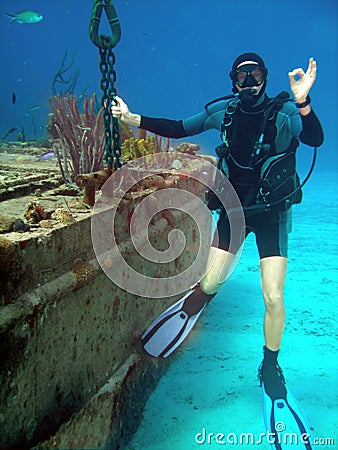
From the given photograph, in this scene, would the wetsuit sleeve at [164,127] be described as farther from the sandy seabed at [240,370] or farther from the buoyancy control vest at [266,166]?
the sandy seabed at [240,370]

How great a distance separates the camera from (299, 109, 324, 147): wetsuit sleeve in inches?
132

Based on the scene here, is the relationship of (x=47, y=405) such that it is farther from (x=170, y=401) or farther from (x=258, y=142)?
(x=258, y=142)

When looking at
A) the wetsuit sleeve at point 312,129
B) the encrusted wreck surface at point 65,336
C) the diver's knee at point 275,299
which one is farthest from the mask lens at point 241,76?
the diver's knee at point 275,299

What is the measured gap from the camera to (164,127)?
4008 millimetres

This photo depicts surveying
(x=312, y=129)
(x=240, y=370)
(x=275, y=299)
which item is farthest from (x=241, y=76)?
(x=240, y=370)

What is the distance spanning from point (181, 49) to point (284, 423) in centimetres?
7369

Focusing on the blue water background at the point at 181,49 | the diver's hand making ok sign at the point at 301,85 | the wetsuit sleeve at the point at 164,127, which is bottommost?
the wetsuit sleeve at the point at 164,127

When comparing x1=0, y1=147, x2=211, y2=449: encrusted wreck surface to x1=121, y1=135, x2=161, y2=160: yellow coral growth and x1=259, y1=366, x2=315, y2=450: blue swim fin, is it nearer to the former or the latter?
x1=259, y1=366, x2=315, y2=450: blue swim fin

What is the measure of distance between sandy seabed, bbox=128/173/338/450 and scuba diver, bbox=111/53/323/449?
392mm

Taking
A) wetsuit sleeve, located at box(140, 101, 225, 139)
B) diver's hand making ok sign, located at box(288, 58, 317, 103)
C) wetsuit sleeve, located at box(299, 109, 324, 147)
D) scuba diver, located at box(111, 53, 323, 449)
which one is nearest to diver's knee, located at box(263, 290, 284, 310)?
scuba diver, located at box(111, 53, 323, 449)

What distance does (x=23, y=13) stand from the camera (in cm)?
1267

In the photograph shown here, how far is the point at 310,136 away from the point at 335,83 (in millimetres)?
58982

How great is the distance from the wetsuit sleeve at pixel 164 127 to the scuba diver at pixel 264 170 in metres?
0.02

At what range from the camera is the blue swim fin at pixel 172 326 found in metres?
3.62
